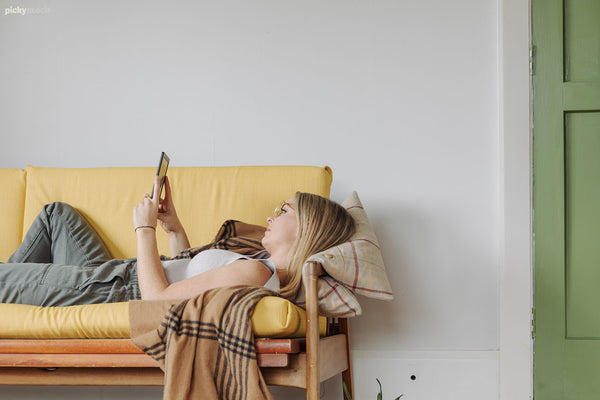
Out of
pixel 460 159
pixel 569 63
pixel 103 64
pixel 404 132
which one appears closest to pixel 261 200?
pixel 404 132

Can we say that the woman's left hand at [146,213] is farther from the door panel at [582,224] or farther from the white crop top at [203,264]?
the door panel at [582,224]

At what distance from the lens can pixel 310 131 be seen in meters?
2.48

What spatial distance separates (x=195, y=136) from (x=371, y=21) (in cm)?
84

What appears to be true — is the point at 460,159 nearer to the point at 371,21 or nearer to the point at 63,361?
the point at 371,21

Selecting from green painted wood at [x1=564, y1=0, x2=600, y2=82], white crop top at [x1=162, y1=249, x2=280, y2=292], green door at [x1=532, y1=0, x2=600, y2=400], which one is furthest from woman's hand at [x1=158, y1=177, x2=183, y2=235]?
green painted wood at [x1=564, y1=0, x2=600, y2=82]

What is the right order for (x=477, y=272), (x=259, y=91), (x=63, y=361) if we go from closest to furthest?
(x=63, y=361)
(x=477, y=272)
(x=259, y=91)

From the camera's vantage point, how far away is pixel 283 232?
6.12 feet

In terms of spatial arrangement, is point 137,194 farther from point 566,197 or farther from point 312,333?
point 566,197

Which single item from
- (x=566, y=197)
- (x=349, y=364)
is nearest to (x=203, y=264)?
(x=349, y=364)

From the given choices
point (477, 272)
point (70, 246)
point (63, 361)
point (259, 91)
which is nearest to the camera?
point (63, 361)

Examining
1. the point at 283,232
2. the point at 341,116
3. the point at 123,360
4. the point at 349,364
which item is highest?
the point at 341,116

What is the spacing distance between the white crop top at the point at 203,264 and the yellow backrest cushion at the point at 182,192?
1.17 feet

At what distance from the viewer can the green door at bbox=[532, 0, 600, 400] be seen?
7.39 feet

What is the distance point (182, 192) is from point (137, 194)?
0.17 m
